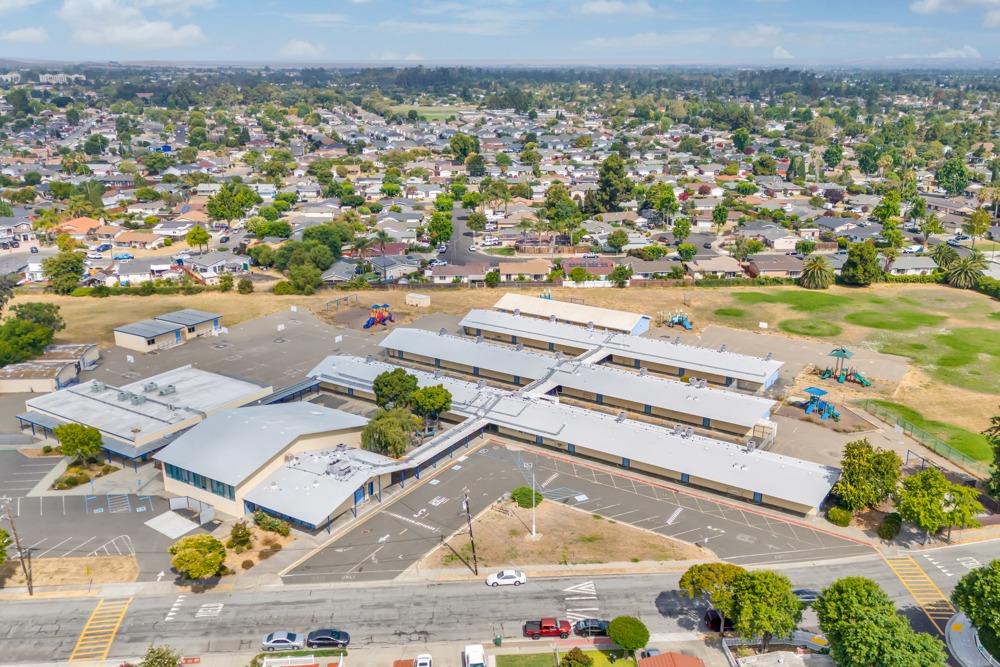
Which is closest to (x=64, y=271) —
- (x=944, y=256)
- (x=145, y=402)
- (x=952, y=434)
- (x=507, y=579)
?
(x=145, y=402)

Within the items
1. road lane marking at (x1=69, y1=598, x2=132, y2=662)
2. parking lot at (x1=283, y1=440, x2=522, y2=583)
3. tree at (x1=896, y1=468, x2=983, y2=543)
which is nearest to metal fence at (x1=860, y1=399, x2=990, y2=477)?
tree at (x1=896, y1=468, x2=983, y2=543)

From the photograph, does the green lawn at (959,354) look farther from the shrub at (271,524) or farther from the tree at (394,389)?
the shrub at (271,524)

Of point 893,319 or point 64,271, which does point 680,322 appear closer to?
point 893,319

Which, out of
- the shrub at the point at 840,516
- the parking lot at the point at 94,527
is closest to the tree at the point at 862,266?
the shrub at the point at 840,516

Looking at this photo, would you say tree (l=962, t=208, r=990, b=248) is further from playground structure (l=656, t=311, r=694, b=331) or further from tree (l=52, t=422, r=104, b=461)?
tree (l=52, t=422, r=104, b=461)

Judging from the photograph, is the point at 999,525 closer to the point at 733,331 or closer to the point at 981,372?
the point at 981,372

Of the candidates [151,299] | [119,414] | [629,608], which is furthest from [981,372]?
[151,299]
